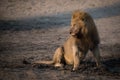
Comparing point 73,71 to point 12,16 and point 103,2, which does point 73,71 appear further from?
point 103,2

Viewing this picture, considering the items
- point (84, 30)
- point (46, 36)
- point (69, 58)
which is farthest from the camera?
point (46, 36)

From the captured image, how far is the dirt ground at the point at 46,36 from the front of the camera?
26.6 ft

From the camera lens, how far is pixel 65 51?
8.91m

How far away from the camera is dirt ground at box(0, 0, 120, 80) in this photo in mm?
8117

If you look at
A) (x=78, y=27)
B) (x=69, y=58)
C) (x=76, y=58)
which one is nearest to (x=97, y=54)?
(x=76, y=58)

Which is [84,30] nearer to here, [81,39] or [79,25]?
[79,25]

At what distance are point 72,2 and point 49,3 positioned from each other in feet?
3.94

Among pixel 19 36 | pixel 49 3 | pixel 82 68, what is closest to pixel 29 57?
pixel 82 68

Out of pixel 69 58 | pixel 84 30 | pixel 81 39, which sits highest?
pixel 84 30

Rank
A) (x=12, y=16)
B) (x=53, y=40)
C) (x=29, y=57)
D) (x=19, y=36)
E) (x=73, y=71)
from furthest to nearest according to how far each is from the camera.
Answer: (x=12, y=16) < (x=19, y=36) < (x=53, y=40) < (x=29, y=57) < (x=73, y=71)

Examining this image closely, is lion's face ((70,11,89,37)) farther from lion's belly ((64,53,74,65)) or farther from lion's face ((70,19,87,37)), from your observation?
lion's belly ((64,53,74,65))

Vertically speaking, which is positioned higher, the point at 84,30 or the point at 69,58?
the point at 84,30

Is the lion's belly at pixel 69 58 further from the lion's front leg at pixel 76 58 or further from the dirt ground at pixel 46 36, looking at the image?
the lion's front leg at pixel 76 58

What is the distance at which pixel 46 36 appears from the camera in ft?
41.7
